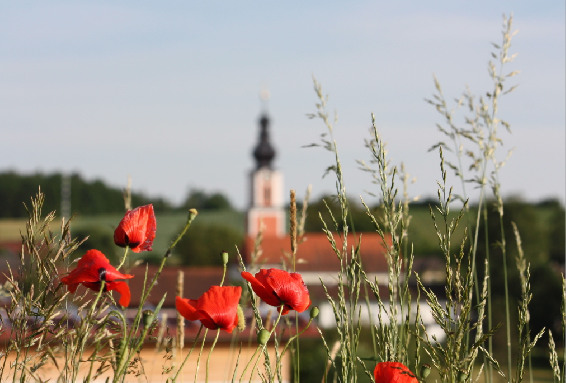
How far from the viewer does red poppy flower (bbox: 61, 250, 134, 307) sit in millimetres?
1427

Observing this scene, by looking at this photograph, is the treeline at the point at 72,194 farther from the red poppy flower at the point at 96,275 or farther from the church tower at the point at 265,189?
the red poppy flower at the point at 96,275

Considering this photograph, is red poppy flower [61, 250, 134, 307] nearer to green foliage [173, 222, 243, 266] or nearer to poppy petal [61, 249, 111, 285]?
poppy petal [61, 249, 111, 285]

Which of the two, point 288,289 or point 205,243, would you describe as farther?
point 205,243

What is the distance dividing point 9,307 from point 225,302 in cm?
41

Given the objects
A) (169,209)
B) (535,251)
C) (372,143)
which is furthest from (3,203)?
(372,143)

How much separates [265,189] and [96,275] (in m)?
65.4

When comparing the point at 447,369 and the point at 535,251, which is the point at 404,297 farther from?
the point at 535,251

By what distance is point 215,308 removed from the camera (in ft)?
4.77

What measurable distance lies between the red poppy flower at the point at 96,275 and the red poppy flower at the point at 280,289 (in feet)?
0.77

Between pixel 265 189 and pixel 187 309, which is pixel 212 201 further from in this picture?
pixel 187 309

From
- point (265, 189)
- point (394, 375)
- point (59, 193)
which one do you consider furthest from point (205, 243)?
point (394, 375)

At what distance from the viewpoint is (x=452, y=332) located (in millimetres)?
1396

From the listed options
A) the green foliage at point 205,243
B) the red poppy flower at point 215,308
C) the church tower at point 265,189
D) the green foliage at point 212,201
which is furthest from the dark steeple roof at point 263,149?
the red poppy flower at point 215,308

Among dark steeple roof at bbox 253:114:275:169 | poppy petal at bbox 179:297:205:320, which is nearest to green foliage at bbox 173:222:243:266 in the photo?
dark steeple roof at bbox 253:114:275:169
